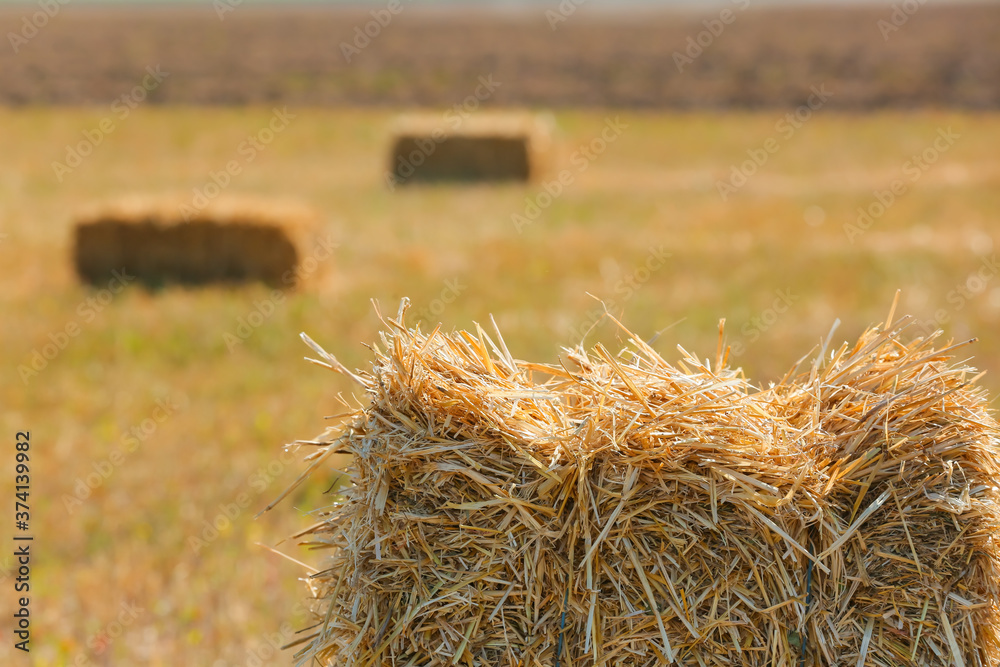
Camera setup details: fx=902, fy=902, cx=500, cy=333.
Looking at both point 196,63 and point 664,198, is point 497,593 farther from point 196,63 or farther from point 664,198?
point 196,63

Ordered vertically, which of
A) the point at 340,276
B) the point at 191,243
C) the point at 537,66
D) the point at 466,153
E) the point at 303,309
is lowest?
the point at 537,66

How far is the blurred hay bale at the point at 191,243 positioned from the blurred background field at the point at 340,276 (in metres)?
0.39

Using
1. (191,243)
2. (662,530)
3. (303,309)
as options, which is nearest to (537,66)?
(191,243)

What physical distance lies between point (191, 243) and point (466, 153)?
11.4 m

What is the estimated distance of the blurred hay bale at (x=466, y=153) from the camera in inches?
843

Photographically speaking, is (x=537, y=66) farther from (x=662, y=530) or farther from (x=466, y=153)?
(x=662, y=530)

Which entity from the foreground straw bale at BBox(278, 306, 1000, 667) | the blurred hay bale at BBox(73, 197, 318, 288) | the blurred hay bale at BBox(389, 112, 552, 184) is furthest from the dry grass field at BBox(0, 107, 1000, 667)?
the foreground straw bale at BBox(278, 306, 1000, 667)

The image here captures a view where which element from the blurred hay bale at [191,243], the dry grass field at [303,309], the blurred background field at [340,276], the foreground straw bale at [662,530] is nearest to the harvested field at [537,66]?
the blurred background field at [340,276]

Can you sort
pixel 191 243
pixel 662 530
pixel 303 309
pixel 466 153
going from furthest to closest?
1. pixel 466 153
2. pixel 191 243
3. pixel 303 309
4. pixel 662 530

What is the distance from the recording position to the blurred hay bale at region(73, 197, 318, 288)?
37.4 feet

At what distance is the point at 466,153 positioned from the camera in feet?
72.2

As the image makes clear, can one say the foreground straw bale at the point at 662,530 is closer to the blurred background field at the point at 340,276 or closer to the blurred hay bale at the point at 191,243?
the blurred background field at the point at 340,276

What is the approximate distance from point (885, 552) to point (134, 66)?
4586 cm

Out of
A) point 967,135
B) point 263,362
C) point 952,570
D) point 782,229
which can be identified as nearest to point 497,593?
point 952,570
